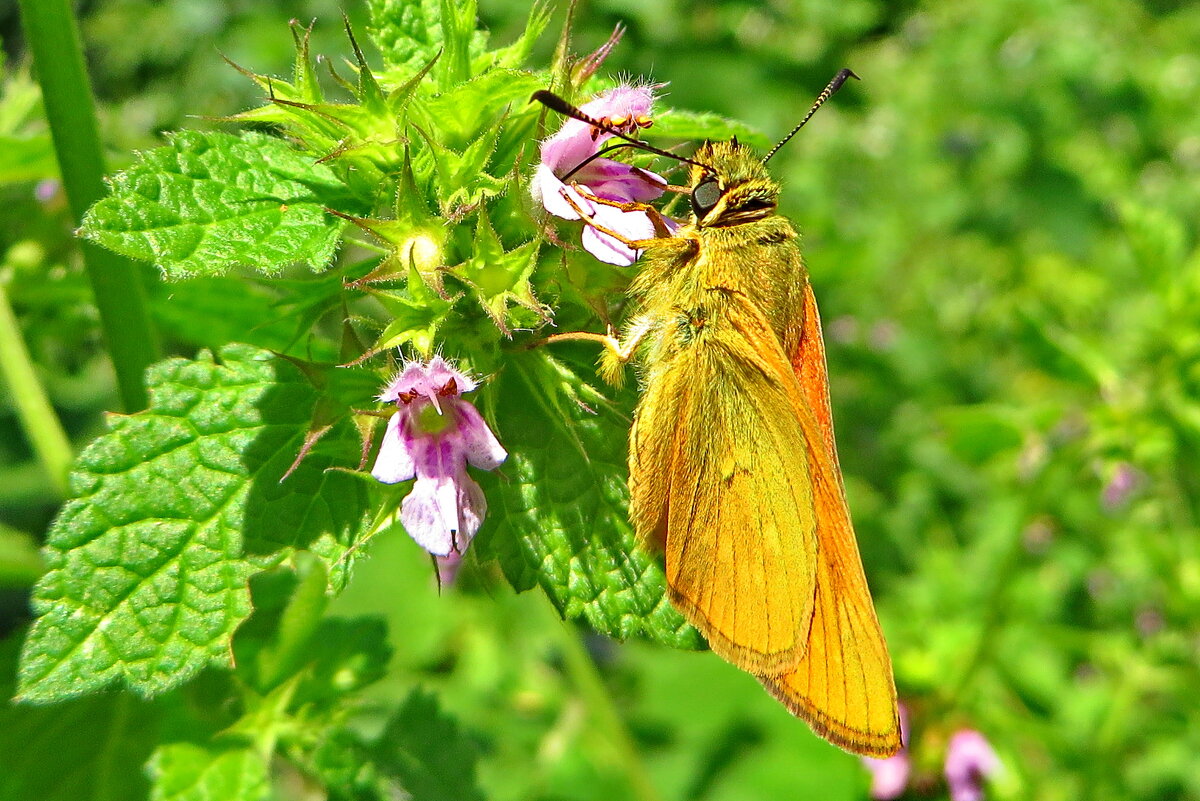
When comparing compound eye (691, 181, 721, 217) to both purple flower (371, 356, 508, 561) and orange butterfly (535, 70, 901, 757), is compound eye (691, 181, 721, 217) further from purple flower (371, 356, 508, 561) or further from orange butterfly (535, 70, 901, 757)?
purple flower (371, 356, 508, 561)

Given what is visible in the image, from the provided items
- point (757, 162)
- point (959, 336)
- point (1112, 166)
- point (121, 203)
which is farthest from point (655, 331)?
point (1112, 166)

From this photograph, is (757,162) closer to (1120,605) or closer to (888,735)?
(888,735)

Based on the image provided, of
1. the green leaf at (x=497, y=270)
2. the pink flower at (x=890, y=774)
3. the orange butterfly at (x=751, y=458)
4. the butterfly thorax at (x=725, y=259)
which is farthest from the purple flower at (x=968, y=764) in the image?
the green leaf at (x=497, y=270)

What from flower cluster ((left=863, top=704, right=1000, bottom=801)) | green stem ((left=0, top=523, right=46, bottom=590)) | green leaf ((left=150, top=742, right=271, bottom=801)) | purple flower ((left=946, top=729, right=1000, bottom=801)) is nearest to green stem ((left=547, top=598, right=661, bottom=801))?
flower cluster ((left=863, top=704, right=1000, bottom=801))

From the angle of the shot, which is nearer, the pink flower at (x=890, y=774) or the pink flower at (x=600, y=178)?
the pink flower at (x=600, y=178)

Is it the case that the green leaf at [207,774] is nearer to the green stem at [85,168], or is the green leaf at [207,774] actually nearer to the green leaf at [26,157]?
the green stem at [85,168]

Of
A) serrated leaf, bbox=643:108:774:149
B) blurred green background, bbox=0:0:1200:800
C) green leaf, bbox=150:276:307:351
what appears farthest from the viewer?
blurred green background, bbox=0:0:1200:800
